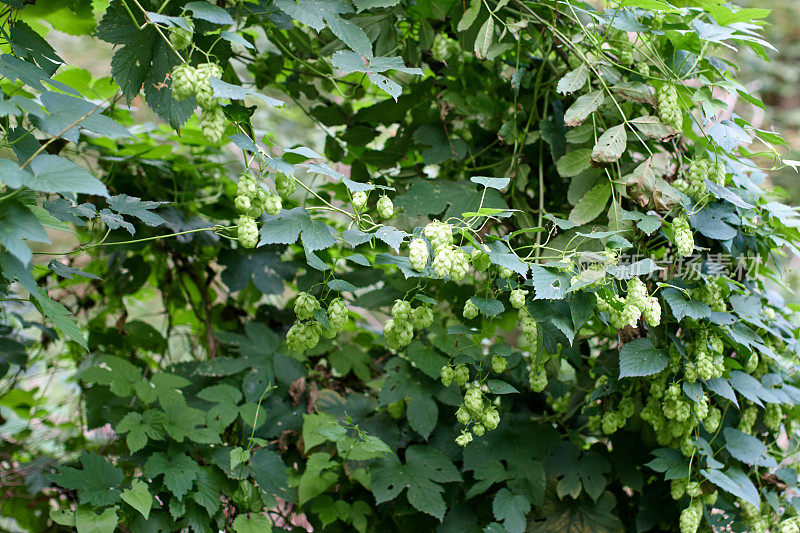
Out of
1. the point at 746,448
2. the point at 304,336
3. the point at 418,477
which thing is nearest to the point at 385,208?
the point at 304,336

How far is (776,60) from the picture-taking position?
5.59 metres

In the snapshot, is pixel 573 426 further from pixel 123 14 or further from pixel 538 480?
pixel 123 14

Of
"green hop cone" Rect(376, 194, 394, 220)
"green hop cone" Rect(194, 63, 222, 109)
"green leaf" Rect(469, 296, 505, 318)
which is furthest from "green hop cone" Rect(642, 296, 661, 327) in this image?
"green hop cone" Rect(194, 63, 222, 109)

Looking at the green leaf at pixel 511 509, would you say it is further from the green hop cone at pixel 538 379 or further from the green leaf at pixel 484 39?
the green leaf at pixel 484 39

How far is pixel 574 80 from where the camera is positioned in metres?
1.15

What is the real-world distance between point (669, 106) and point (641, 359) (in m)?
0.49

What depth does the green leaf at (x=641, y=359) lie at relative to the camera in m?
1.11

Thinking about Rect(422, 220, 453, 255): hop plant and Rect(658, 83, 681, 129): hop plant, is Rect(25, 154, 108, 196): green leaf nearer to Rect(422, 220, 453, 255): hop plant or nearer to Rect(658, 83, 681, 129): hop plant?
Rect(422, 220, 453, 255): hop plant

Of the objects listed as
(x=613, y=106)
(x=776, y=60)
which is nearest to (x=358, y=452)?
(x=613, y=106)

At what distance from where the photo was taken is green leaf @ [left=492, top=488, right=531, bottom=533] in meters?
1.26

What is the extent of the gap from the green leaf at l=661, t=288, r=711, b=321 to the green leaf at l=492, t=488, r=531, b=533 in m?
0.54

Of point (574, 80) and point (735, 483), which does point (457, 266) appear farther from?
point (735, 483)

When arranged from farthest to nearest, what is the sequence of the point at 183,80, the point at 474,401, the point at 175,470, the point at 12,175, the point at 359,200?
the point at 175,470 → the point at 474,401 → the point at 359,200 → the point at 183,80 → the point at 12,175

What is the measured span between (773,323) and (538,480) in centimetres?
65
